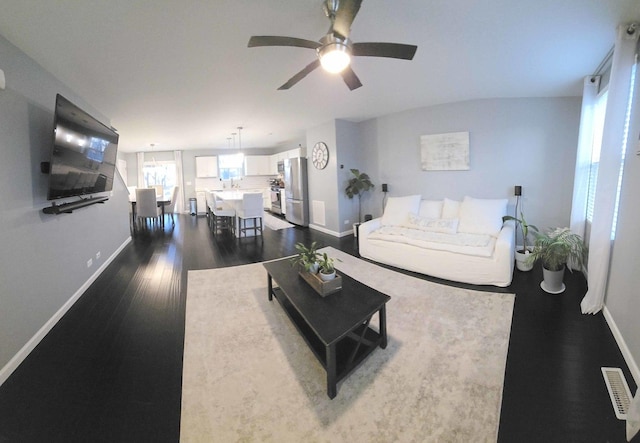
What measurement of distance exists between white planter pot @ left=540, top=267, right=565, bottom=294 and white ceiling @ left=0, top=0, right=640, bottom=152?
216 centimetres

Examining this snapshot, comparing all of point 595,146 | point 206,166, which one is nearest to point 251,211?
point 206,166

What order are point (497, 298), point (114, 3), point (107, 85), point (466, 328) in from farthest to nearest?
1. point (107, 85)
2. point (497, 298)
3. point (466, 328)
4. point (114, 3)

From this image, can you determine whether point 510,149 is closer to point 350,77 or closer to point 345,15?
point 350,77

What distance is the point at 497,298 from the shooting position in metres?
2.61

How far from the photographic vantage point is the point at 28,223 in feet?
6.84

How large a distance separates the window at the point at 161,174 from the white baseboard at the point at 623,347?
414 inches

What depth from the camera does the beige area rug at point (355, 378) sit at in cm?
132

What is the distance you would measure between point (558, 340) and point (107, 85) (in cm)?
506

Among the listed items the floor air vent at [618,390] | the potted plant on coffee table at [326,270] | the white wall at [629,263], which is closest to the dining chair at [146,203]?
the potted plant on coffee table at [326,270]

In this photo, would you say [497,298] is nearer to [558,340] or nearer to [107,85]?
[558,340]

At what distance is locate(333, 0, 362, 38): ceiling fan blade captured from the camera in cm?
137

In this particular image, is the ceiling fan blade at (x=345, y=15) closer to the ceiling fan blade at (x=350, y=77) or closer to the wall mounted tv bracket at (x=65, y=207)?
the ceiling fan blade at (x=350, y=77)

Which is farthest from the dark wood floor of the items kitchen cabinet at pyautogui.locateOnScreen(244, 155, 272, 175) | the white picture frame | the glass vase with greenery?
kitchen cabinet at pyautogui.locateOnScreen(244, 155, 272, 175)

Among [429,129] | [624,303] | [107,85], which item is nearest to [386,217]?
[429,129]
